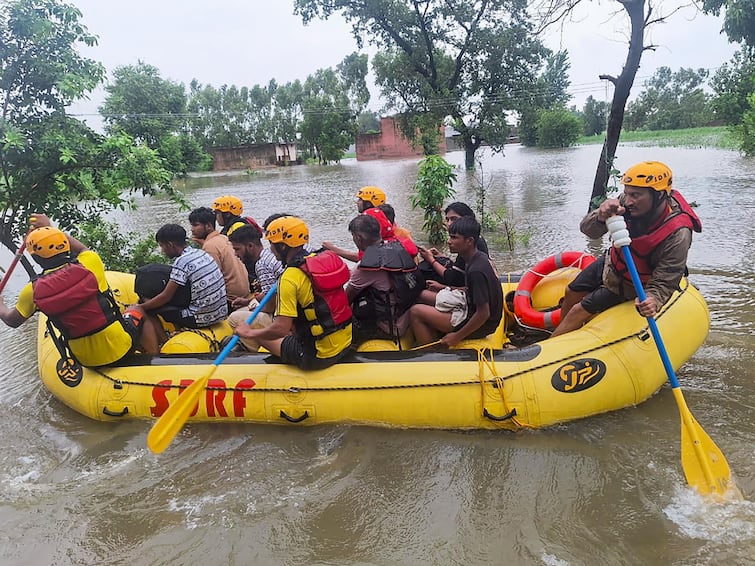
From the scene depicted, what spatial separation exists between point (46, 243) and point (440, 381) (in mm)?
2745

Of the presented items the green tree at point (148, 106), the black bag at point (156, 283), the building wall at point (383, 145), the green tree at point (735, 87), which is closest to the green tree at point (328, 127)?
the building wall at point (383, 145)

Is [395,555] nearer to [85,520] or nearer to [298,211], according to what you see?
[85,520]

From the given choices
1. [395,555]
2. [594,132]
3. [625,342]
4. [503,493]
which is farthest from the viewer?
[594,132]

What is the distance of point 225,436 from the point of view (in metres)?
3.86

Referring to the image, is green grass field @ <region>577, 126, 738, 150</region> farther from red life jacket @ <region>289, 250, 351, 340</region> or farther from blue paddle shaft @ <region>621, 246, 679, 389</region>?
red life jacket @ <region>289, 250, 351, 340</region>

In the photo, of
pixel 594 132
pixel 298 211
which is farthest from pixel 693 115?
pixel 298 211

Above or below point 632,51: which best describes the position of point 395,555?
below

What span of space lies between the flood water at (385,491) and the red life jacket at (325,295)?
738mm

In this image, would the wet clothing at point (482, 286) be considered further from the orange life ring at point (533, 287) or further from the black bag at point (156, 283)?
the black bag at point (156, 283)

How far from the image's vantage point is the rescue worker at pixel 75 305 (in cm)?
363

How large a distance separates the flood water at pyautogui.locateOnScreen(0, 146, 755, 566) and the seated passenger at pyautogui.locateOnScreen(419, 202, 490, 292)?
3.99 ft

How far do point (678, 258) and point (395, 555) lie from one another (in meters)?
2.34

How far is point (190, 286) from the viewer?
438 cm

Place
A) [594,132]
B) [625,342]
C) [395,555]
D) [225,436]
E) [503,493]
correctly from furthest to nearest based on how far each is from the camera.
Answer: [594,132]
[225,436]
[625,342]
[503,493]
[395,555]
